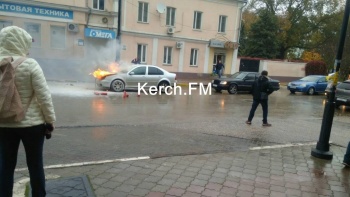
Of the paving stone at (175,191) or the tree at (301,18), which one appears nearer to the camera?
the paving stone at (175,191)

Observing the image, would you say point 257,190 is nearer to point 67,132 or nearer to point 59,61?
point 67,132

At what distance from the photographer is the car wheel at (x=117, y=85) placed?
1557 centimetres

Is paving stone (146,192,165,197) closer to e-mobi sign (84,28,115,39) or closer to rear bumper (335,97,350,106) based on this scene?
rear bumper (335,97,350,106)

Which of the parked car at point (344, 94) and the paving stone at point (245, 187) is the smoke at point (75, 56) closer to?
the parked car at point (344, 94)

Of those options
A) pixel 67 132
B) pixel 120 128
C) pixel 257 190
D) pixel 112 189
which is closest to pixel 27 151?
pixel 112 189

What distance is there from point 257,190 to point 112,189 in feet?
6.47

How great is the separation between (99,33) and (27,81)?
19.8 metres

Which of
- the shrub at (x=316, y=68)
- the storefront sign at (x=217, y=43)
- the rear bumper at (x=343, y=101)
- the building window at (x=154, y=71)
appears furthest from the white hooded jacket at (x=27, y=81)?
the shrub at (x=316, y=68)

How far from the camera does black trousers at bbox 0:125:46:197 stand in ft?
9.94

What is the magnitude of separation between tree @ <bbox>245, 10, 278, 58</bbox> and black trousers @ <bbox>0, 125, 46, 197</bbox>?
35.7 m

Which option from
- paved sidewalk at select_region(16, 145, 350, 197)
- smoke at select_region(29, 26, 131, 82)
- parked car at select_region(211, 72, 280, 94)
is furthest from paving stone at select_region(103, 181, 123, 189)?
smoke at select_region(29, 26, 131, 82)

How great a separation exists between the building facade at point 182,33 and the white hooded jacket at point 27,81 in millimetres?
20445

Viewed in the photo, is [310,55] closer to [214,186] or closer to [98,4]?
[98,4]

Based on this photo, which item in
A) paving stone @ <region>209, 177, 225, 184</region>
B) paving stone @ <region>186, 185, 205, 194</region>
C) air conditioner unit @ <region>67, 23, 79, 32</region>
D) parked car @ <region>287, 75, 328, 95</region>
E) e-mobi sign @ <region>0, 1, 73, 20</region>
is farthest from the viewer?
parked car @ <region>287, 75, 328, 95</region>
